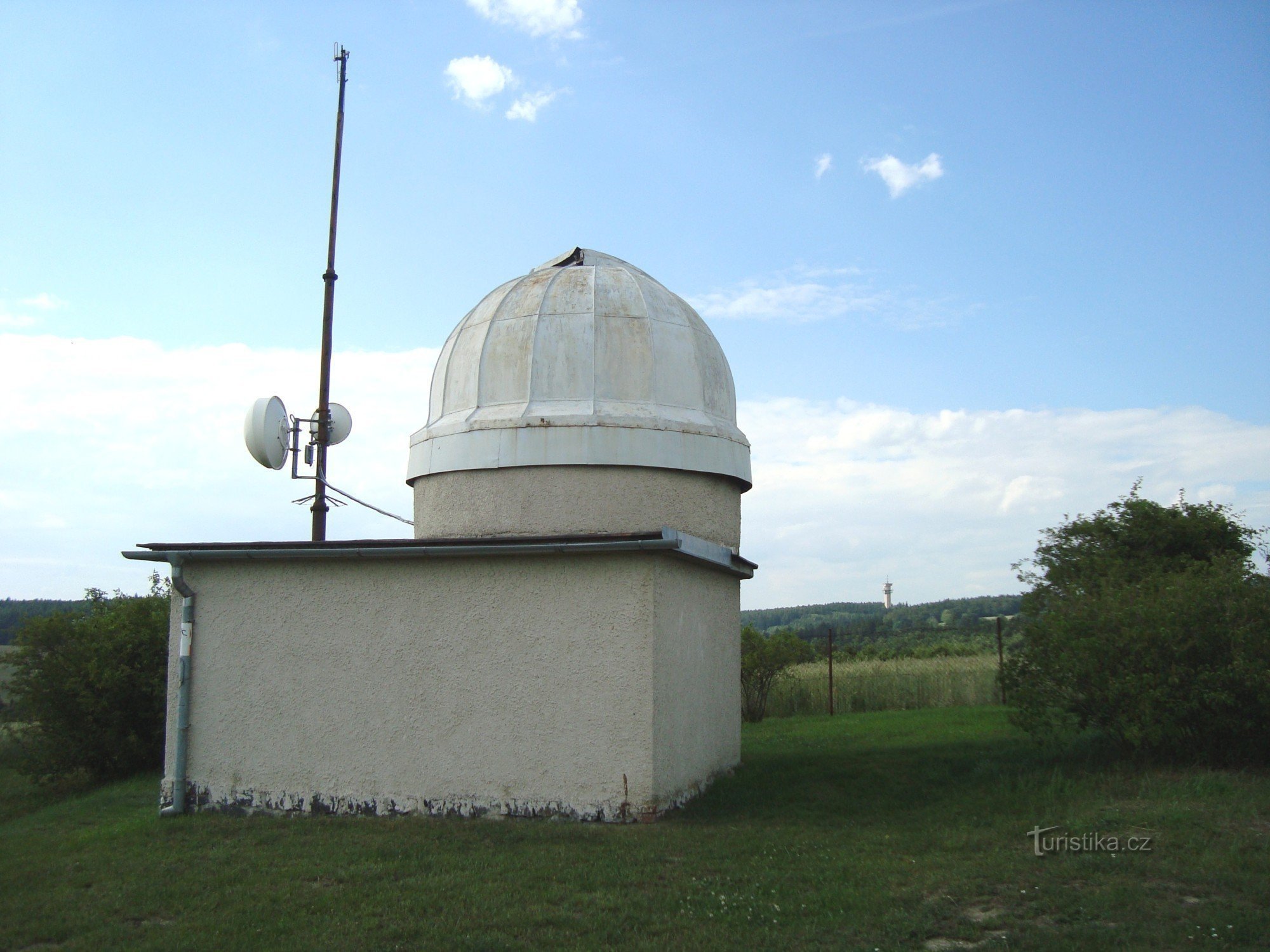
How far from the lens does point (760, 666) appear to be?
20547mm

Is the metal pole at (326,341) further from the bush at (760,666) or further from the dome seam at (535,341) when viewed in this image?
Answer: the bush at (760,666)

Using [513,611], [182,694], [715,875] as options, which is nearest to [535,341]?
[513,611]

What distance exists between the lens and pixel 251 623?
30.2 feet

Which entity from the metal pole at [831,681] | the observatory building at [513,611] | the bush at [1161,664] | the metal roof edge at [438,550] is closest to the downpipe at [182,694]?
the observatory building at [513,611]

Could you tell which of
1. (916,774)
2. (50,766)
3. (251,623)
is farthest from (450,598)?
(50,766)

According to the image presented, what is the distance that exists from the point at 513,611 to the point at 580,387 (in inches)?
107

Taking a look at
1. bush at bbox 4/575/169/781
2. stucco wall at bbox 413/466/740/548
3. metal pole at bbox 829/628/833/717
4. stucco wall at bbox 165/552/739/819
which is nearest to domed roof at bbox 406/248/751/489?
stucco wall at bbox 413/466/740/548

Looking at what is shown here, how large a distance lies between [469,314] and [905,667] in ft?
46.9

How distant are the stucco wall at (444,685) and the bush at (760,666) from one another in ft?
37.0

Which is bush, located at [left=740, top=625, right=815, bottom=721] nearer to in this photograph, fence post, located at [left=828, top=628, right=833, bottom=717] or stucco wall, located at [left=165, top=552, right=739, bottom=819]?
fence post, located at [left=828, top=628, right=833, bottom=717]

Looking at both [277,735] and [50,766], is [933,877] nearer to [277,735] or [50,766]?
→ [277,735]

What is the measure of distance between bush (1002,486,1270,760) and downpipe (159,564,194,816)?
8379 millimetres

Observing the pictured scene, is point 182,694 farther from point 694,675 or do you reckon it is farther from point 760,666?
point 760,666

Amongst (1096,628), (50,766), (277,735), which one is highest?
(1096,628)
